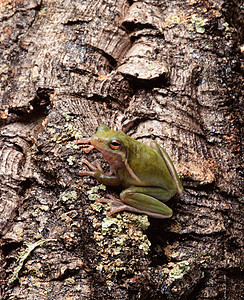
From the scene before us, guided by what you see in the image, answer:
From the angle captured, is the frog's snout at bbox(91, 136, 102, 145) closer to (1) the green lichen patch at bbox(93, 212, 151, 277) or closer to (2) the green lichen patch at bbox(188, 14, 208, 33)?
(1) the green lichen patch at bbox(93, 212, 151, 277)

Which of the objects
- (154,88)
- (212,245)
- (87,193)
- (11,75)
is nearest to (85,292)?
(87,193)

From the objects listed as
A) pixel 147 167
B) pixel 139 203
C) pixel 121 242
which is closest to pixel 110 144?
pixel 147 167

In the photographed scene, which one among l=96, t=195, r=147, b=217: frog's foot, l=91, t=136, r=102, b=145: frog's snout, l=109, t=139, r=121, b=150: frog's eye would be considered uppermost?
l=91, t=136, r=102, b=145: frog's snout

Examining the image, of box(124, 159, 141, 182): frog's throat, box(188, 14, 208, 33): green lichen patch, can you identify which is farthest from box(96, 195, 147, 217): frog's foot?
box(188, 14, 208, 33): green lichen patch

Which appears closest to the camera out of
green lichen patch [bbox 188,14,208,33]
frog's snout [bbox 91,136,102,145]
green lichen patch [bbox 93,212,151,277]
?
green lichen patch [bbox 93,212,151,277]

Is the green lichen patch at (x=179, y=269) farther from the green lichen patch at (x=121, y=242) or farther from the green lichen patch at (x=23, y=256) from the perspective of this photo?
the green lichen patch at (x=23, y=256)

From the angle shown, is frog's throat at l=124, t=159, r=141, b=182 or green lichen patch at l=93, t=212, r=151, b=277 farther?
frog's throat at l=124, t=159, r=141, b=182

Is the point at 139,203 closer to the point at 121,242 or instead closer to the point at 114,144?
the point at 121,242

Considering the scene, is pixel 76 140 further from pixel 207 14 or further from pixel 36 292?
pixel 207 14
